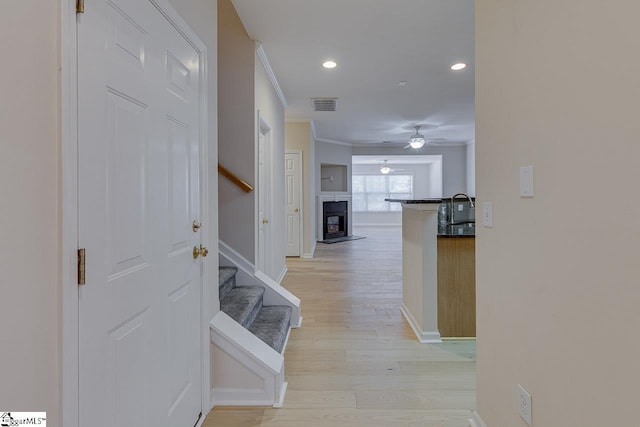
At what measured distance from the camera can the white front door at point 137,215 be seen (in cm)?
100

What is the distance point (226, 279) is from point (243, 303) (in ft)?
1.04

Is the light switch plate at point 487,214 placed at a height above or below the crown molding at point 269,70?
below

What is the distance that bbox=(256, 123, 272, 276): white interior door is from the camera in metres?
3.75

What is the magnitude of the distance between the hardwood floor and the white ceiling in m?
2.65

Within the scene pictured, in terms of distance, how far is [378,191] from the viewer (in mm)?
13430

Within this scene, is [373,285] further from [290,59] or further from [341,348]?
[290,59]

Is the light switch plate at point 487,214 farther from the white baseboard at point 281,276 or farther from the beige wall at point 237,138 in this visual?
the white baseboard at point 281,276

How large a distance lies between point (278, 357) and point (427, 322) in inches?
52.4

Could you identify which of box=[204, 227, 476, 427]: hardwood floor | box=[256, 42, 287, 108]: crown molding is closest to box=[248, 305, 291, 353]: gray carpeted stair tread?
box=[204, 227, 476, 427]: hardwood floor

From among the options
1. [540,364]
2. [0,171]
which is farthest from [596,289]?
[0,171]

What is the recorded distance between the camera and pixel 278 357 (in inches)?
83.2

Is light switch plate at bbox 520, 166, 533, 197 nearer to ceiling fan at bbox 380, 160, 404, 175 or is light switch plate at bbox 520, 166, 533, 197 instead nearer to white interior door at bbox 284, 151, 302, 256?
white interior door at bbox 284, 151, 302, 256

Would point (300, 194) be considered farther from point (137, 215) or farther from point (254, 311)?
point (137, 215)

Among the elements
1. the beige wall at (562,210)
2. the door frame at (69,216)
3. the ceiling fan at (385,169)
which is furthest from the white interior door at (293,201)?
the ceiling fan at (385,169)
